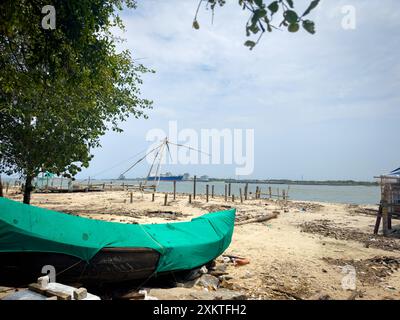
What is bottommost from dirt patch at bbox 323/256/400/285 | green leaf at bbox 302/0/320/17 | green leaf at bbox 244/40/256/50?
dirt patch at bbox 323/256/400/285

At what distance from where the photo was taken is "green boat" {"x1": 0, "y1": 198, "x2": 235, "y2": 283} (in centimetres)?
496

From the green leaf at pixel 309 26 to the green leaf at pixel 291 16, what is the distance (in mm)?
81

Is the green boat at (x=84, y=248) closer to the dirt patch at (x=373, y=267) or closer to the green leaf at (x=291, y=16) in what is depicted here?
the dirt patch at (x=373, y=267)

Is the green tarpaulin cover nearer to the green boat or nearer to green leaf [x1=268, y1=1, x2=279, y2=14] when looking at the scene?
the green boat

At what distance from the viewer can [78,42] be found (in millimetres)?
5629

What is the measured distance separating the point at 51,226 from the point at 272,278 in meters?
5.50

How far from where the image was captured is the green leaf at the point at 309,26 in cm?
236

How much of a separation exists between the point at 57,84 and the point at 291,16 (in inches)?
274

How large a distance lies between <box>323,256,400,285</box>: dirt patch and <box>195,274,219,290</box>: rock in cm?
401

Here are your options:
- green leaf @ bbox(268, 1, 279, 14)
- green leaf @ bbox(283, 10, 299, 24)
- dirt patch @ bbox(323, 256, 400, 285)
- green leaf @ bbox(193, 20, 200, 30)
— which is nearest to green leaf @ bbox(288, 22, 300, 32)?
green leaf @ bbox(283, 10, 299, 24)

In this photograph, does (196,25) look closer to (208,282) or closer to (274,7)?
Answer: (274,7)
